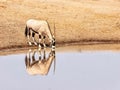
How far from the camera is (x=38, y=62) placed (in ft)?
73.9

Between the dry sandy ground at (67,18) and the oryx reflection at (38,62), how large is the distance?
6.20 ft

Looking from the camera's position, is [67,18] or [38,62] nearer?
[38,62]

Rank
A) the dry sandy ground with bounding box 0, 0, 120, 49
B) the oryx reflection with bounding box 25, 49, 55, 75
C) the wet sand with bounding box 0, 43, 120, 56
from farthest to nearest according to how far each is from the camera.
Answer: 1. the dry sandy ground with bounding box 0, 0, 120, 49
2. the wet sand with bounding box 0, 43, 120, 56
3. the oryx reflection with bounding box 25, 49, 55, 75

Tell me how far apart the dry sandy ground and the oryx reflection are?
1.89 meters

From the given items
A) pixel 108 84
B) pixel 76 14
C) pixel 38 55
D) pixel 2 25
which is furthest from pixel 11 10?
pixel 108 84

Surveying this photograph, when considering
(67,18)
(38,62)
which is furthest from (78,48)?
(67,18)

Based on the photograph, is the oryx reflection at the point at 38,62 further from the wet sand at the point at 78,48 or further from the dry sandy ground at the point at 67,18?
the dry sandy ground at the point at 67,18

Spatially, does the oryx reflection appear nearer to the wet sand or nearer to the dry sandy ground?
the wet sand

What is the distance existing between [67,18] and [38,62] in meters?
5.95

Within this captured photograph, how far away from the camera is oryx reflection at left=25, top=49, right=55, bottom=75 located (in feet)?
69.4

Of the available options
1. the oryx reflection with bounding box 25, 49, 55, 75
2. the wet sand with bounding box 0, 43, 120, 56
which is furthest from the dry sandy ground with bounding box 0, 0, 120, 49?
the oryx reflection with bounding box 25, 49, 55, 75

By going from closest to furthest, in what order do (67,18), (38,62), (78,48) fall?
(38,62) < (78,48) < (67,18)

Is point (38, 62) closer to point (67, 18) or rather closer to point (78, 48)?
point (78, 48)

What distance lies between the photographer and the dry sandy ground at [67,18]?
26.6 m
